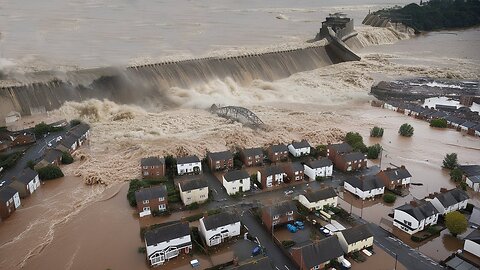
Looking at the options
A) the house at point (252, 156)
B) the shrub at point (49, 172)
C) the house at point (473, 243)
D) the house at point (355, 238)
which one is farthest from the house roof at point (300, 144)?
the shrub at point (49, 172)

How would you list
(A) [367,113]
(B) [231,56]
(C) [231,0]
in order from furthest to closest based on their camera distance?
(C) [231,0]
(B) [231,56]
(A) [367,113]

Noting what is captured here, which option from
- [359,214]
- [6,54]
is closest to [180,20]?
[6,54]

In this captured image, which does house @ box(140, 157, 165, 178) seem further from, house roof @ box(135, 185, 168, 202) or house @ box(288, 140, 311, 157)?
house @ box(288, 140, 311, 157)

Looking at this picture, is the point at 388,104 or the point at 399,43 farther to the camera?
the point at 399,43

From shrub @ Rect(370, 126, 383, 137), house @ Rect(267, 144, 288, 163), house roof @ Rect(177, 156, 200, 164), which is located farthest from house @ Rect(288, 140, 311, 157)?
shrub @ Rect(370, 126, 383, 137)

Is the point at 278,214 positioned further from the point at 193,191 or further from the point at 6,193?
the point at 6,193

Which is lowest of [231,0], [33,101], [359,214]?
[359,214]

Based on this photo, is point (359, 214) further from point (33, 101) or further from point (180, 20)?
point (180, 20)
